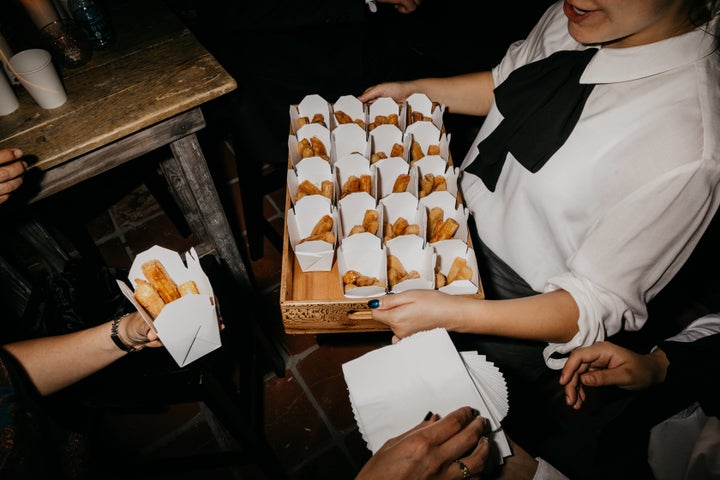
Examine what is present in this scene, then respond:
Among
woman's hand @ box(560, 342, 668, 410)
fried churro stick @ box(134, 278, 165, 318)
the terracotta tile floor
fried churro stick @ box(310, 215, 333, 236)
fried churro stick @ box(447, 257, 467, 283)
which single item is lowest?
the terracotta tile floor

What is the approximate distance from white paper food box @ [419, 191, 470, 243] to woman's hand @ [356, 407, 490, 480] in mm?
776

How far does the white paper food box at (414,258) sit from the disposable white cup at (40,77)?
5.08 ft

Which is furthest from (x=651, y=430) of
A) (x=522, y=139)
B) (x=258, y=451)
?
(x=258, y=451)

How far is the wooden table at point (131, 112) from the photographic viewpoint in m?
1.51

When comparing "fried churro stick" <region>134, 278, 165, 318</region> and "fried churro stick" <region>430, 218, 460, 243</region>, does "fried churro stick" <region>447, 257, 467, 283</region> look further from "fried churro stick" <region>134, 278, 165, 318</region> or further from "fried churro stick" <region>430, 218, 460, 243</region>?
"fried churro stick" <region>134, 278, 165, 318</region>

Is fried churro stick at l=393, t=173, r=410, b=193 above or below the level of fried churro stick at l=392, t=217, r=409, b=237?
above

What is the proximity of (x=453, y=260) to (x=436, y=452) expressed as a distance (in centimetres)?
82

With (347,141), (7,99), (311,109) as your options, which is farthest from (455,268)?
(7,99)

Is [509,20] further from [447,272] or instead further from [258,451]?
[258,451]

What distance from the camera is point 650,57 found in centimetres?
117

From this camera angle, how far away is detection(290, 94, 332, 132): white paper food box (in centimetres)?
205

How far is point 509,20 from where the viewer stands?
3.86 metres

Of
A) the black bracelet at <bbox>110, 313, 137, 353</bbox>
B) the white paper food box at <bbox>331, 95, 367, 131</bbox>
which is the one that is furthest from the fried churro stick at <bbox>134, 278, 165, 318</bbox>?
the white paper food box at <bbox>331, 95, 367, 131</bbox>

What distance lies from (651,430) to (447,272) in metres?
1.02
